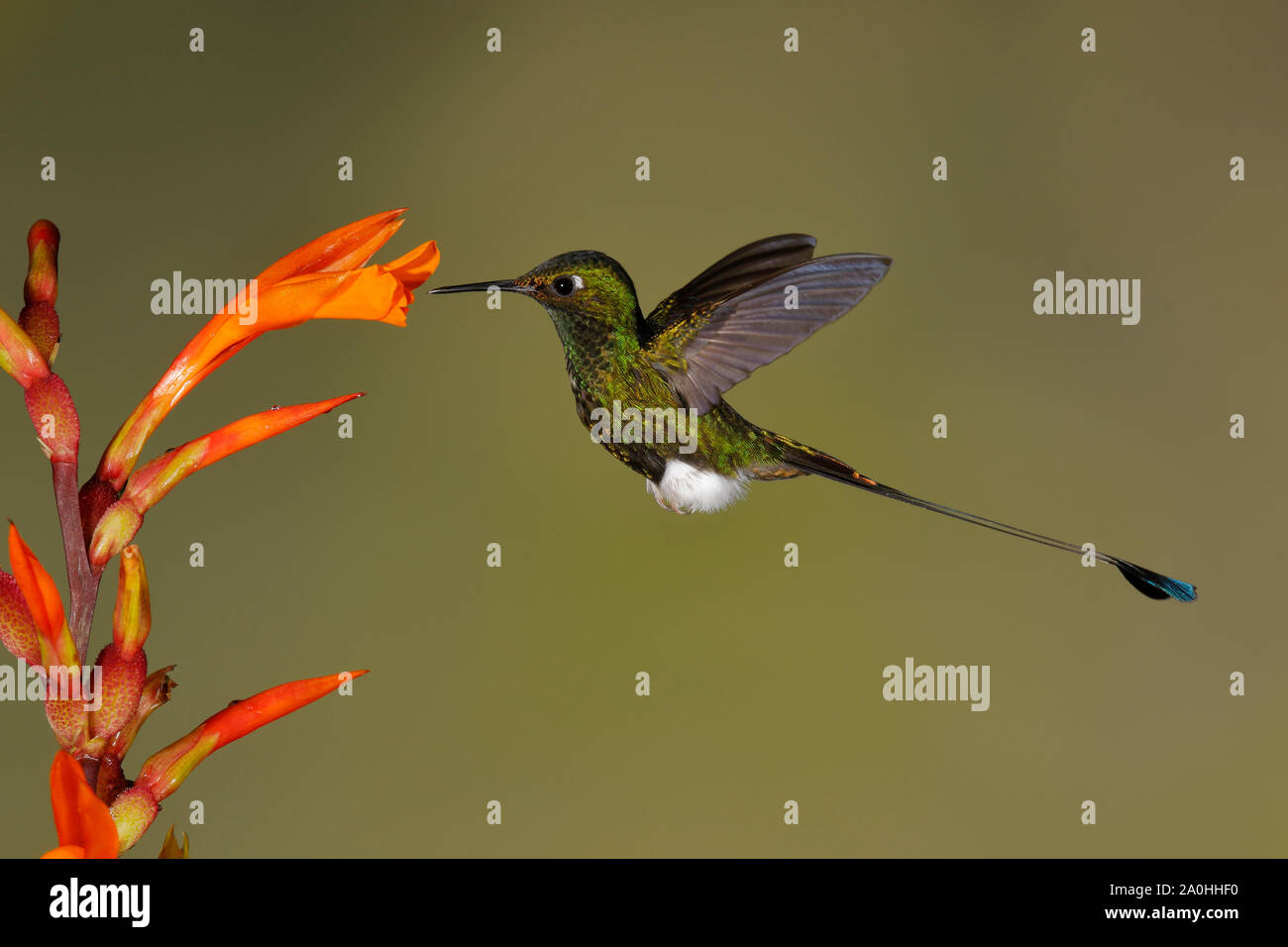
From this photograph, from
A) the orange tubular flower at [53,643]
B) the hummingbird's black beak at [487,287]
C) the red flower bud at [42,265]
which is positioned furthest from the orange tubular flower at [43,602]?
the hummingbird's black beak at [487,287]

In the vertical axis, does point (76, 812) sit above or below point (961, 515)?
below

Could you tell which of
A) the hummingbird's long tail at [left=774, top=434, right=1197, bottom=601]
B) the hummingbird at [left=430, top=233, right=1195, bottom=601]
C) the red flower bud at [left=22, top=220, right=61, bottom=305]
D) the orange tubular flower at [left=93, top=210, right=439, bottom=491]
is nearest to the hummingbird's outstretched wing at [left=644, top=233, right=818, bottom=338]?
the hummingbird at [left=430, top=233, right=1195, bottom=601]

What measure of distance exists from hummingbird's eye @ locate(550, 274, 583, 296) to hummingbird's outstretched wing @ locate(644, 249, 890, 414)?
0.27ft

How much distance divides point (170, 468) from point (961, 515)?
13.4 inches

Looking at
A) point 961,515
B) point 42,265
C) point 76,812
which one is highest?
point 42,265

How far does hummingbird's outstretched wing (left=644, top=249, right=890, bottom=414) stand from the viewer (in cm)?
54

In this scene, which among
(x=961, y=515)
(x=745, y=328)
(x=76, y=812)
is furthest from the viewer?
(x=745, y=328)

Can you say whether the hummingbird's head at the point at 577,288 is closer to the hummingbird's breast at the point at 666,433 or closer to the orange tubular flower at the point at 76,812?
the hummingbird's breast at the point at 666,433

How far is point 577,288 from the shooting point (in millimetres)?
550

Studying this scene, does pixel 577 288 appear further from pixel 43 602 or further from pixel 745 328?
pixel 43 602

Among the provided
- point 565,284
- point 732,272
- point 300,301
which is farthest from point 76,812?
point 732,272

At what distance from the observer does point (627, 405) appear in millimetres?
612

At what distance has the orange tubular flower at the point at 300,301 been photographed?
0.43 meters
